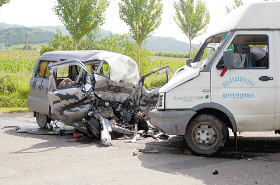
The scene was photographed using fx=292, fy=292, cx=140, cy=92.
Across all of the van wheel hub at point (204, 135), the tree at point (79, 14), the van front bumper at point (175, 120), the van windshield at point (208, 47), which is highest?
the tree at point (79, 14)

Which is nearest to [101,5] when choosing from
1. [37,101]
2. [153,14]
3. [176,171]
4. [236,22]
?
[153,14]

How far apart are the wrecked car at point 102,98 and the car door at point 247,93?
246 centimetres

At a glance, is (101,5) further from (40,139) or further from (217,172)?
(217,172)

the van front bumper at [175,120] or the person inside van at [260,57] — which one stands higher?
the person inside van at [260,57]

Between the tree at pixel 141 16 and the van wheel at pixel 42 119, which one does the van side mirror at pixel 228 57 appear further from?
the tree at pixel 141 16

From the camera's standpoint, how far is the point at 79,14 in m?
18.0

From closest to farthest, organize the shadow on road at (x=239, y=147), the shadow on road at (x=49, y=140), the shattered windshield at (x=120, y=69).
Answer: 1. the shadow on road at (x=239, y=147)
2. the shadow on road at (x=49, y=140)
3. the shattered windshield at (x=120, y=69)

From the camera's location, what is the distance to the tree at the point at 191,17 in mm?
26219

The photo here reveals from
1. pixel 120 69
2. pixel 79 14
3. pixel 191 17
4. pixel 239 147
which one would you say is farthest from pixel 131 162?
pixel 191 17

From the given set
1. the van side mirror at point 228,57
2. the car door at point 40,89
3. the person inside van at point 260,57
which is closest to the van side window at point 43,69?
the car door at point 40,89

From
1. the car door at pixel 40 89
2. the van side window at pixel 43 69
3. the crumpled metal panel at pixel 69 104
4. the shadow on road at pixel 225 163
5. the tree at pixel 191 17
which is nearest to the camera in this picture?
the shadow on road at pixel 225 163

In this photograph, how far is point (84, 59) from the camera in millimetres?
8156

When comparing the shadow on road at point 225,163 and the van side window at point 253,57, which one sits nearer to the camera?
the shadow on road at point 225,163

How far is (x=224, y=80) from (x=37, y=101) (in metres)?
5.77
